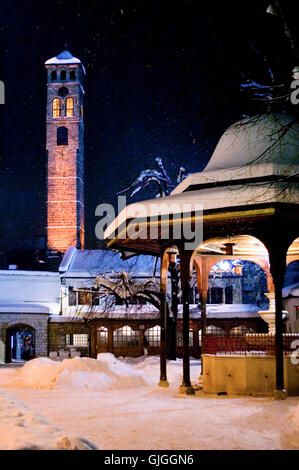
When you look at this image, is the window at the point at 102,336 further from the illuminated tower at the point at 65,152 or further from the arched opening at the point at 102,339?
the illuminated tower at the point at 65,152

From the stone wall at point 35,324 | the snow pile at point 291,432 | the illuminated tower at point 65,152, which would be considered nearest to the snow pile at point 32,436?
the snow pile at point 291,432

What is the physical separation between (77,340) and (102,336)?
2.89m

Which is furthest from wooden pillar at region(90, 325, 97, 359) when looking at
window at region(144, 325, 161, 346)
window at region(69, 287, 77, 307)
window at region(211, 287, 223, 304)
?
window at region(211, 287, 223, 304)

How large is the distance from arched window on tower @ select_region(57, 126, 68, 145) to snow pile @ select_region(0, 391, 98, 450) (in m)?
64.6

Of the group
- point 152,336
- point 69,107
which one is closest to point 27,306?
point 152,336

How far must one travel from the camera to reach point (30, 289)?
48.0m

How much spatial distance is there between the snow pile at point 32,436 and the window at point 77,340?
126 ft

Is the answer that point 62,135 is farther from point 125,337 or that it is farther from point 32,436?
point 32,436

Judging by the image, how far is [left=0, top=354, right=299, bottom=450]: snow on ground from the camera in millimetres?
7898

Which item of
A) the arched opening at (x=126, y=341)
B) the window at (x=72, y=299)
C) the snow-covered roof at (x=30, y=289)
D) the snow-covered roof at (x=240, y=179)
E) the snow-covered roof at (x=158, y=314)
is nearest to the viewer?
the snow-covered roof at (x=240, y=179)

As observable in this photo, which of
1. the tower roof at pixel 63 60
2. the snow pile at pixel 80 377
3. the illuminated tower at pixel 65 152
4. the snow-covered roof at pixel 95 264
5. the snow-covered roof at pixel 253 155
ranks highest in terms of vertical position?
the tower roof at pixel 63 60

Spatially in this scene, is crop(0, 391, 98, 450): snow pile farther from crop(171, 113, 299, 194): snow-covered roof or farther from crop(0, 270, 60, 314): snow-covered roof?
crop(0, 270, 60, 314): snow-covered roof

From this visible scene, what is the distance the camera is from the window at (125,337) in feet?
141
